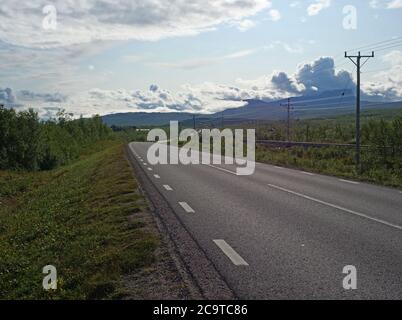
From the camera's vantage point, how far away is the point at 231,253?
7.75m

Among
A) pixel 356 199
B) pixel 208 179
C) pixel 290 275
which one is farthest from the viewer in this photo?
pixel 208 179

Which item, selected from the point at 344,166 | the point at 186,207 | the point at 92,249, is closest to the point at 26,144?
the point at 344,166

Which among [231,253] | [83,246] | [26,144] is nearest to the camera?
[231,253]

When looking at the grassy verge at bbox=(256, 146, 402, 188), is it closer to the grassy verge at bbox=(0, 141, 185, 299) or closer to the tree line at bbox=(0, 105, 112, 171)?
the grassy verge at bbox=(0, 141, 185, 299)

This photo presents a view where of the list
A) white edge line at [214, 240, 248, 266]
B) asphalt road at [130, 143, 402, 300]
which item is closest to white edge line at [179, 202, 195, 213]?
asphalt road at [130, 143, 402, 300]

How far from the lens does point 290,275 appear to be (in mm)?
6551

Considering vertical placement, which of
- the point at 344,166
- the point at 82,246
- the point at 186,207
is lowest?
the point at 344,166

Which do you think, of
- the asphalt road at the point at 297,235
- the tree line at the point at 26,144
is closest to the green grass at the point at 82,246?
the asphalt road at the point at 297,235

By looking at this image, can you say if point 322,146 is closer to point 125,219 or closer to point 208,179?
point 208,179

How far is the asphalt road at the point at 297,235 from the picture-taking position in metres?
6.17

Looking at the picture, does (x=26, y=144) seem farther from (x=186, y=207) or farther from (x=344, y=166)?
(x=186, y=207)

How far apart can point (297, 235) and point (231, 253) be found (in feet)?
5.90

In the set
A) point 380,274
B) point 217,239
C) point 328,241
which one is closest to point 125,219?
point 217,239
